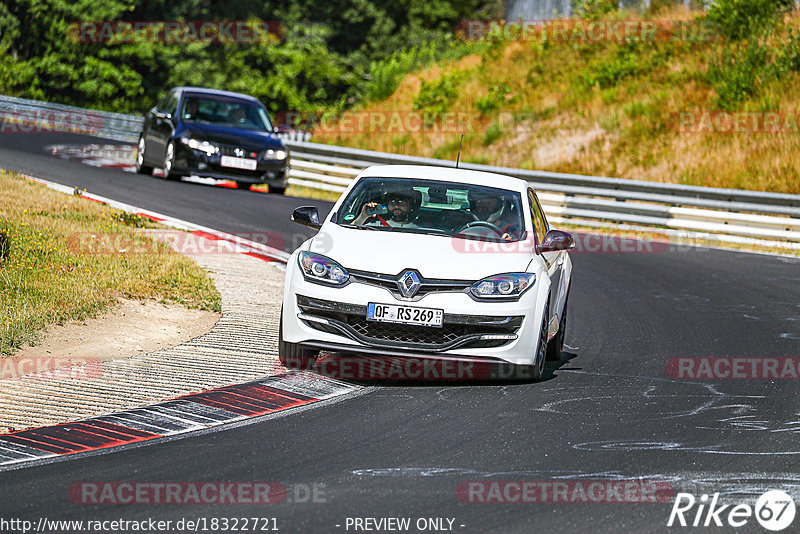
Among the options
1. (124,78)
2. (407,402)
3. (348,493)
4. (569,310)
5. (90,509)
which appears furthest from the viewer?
(124,78)

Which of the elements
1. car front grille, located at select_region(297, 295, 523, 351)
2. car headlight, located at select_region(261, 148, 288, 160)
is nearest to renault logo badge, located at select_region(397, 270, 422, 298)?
car front grille, located at select_region(297, 295, 523, 351)

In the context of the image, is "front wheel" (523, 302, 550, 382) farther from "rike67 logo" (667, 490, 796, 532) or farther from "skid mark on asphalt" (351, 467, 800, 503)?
"rike67 logo" (667, 490, 796, 532)

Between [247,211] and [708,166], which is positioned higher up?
[708,166]

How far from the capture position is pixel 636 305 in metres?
12.7

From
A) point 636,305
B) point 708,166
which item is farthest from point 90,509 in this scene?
point 708,166

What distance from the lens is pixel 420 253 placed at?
813 centimetres

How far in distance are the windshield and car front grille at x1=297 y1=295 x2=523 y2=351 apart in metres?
0.96

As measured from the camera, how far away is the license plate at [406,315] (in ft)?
25.8

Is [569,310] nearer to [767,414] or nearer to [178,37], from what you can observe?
[767,414]

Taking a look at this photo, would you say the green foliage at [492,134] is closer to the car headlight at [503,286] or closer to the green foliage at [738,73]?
the green foliage at [738,73]

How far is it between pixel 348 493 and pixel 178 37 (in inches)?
1987

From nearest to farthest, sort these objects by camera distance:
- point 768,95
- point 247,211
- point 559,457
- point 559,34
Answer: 1. point 559,457
2. point 247,211
3. point 768,95
4. point 559,34

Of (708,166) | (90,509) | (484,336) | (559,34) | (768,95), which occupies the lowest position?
(90,509)

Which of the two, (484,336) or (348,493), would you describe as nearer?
(348,493)
